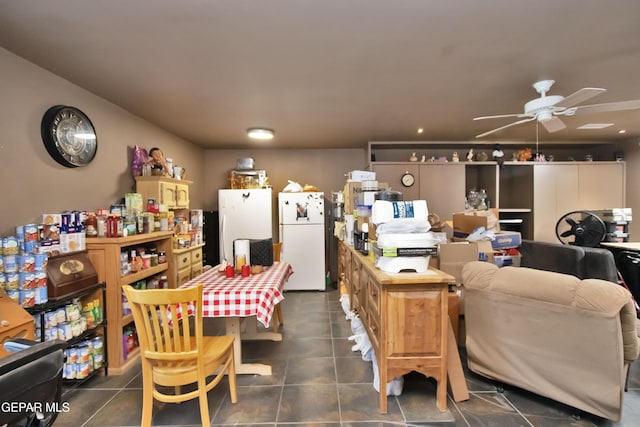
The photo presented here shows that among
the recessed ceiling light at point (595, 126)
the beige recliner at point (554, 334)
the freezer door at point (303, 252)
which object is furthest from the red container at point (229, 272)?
the recessed ceiling light at point (595, 126)

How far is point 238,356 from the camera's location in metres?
2.25

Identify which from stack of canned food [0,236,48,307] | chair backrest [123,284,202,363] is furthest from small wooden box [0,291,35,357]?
chair backrest [123,284,202,363]

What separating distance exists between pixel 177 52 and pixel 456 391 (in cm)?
287

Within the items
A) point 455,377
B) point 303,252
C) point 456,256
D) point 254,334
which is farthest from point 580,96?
point 303,252

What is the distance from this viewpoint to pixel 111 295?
2.26 meters

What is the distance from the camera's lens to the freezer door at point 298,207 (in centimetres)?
448

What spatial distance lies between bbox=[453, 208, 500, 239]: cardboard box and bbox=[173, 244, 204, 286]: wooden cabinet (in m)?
3.09

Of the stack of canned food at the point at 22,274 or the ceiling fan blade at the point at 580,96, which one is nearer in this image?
the stack of canned food at the point at 22,274

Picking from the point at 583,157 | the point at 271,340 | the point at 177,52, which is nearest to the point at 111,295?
the point at 271,340

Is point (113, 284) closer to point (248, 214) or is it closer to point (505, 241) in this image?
point (248, 214)

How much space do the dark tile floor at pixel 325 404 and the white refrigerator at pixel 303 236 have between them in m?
2.01

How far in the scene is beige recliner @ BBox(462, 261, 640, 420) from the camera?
5.13 ft

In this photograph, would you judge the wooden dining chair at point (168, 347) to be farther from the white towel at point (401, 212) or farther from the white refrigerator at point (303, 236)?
the white refrigerator at point (303, 236)

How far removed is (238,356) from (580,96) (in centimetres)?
308
